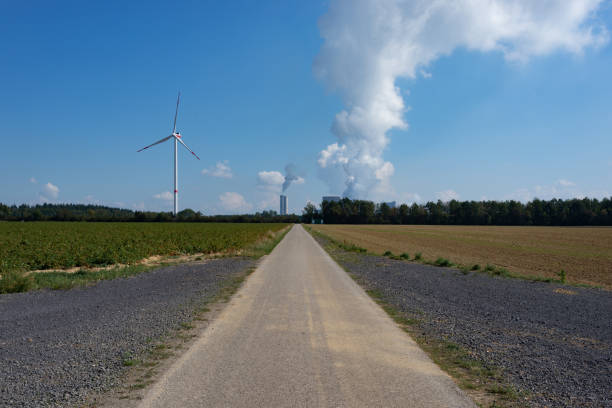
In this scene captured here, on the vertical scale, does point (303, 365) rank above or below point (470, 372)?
above

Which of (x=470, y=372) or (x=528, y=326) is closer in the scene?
(x=470, y=372)

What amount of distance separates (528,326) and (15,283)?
1704cm

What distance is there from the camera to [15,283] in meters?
13.0

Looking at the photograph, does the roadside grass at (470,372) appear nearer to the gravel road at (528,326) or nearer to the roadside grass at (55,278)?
the gravel road at (528,326)

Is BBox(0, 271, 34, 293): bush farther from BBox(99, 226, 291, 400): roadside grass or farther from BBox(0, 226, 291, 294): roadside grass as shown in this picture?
BBox(99, 226, 291, 400): roadside grass

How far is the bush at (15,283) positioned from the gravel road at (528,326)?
13.5 meters

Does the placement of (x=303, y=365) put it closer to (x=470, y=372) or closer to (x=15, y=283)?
(x=470, y=372)

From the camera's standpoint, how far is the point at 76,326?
26.4 ft

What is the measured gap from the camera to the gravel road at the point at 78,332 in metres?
5.00

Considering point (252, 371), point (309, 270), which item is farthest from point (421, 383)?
point (309, 270)

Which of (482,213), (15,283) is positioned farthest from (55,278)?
(482,213)

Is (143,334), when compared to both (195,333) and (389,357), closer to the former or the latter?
(195,333)

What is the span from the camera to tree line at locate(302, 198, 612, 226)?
136625 mm

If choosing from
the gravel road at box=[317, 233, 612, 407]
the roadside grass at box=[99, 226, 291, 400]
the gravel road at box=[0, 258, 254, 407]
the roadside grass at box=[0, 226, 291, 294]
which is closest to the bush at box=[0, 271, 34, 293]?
the roadside grass at box=[0, 226, 291, 294]
